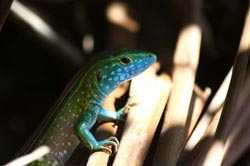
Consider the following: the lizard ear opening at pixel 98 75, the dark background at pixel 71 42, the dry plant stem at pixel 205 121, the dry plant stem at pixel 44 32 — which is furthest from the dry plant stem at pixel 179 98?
the dry plant stem at pixel 44 32

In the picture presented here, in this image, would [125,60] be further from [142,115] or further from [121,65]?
[142,115]

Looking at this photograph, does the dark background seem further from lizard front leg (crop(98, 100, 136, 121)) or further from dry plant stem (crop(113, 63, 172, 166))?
lizard front leg (crop(98, 100, 136, 121))

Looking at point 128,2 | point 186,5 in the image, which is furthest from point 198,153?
point 128,2

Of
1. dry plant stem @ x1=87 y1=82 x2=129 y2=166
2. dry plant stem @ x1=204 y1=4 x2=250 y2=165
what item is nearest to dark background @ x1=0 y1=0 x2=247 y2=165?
dry plant stem @ x1=87 y1=82 x2=129 y2=166

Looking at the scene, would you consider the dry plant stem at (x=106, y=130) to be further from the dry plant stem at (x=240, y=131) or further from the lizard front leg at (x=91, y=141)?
the dry plant stem at (x=240, y=131)

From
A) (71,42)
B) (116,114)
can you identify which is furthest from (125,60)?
(71,42)

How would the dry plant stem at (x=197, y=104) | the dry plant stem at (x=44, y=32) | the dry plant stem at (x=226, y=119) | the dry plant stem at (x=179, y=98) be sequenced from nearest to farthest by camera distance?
the dry plant stem at (x=226, y=119)
the dry plant stem at (x=179, y=98)
the dry plant stem at (x=197, y=104)
the dry plant stem at (x=44, y=32)
